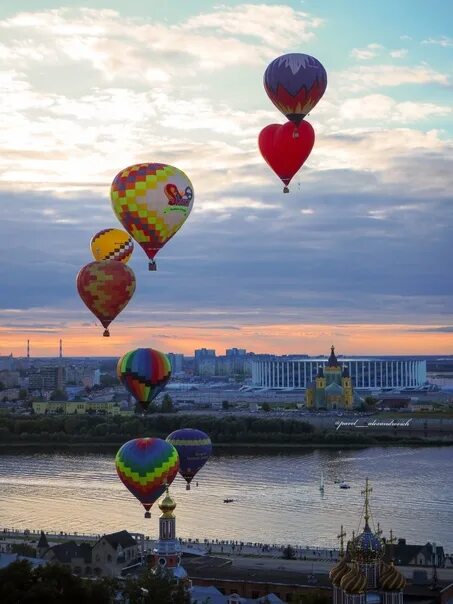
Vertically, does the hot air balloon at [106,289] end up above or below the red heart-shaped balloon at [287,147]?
below

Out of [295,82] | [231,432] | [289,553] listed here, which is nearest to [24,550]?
[289,553]

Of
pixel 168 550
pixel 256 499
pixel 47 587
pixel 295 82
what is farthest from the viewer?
pixel 256 499

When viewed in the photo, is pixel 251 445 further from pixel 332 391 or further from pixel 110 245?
pixel 110 245

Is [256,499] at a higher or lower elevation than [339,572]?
lower

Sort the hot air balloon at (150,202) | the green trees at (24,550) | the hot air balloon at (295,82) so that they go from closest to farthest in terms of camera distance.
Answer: the hot air balloon at (295,82) → the hot air balloon at (150,202) → the green trees at (24,550)

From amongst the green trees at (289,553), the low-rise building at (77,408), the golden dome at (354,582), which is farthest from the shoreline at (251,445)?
the golden dome at (354,582)

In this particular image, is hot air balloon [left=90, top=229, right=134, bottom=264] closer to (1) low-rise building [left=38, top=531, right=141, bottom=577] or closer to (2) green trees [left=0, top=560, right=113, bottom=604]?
(1) low-rise building [left=38, top=531, right=141, bottom=577]

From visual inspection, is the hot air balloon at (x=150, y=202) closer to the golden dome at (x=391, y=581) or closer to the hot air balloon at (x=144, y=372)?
the hot air balloon at (x=144, y=372)
